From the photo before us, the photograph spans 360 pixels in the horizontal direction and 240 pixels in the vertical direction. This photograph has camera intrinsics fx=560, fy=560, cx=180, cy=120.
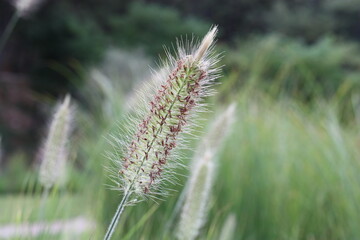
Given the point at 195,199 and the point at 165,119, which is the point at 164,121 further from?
the point at 195,199

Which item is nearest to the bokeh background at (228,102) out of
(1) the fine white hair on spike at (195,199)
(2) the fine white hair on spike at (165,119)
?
(1) the fine white hair on spike at (195,199)

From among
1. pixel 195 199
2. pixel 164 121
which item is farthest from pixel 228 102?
pixel 164 121

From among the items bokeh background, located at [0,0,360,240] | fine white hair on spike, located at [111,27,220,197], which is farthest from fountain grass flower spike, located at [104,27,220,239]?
bokeh background, located at [0,0,360,240]

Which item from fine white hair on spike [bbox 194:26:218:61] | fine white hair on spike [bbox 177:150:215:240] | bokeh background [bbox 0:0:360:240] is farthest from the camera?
bokeh background [bbox 0:0:360:240]

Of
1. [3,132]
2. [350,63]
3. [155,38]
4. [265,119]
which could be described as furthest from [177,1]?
[265,119]

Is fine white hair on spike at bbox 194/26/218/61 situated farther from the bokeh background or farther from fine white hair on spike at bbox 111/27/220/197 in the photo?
the bokeh background

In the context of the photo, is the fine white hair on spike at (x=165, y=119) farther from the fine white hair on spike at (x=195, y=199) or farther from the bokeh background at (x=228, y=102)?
the fine white hair on spike at (x=195, y=199)
